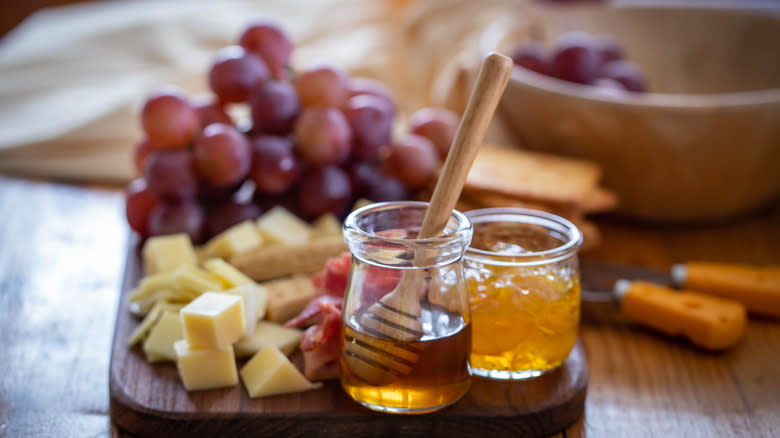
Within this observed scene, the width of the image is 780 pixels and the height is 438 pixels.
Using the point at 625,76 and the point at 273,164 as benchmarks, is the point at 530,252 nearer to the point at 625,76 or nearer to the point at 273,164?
the point at 273,164

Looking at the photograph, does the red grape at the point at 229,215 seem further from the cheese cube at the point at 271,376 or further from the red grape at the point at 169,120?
the cheese cube at the point at 271,376

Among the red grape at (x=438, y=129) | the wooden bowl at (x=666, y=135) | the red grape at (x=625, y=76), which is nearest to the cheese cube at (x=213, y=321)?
the red grape at (x=438, y=129)

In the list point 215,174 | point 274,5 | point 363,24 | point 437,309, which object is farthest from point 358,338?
point 274,5

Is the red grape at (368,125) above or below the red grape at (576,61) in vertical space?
below

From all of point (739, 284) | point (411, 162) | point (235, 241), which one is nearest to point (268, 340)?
point (235, 241)

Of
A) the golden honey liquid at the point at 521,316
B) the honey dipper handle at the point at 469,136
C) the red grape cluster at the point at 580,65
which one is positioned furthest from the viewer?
the red grape cluster at the point at 580,65

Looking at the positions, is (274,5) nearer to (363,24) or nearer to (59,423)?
(363,24)
